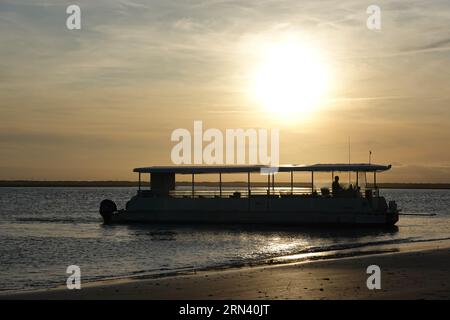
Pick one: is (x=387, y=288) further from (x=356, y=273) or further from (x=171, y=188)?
(x=171, y=188)

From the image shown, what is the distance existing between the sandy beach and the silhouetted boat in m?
23.2

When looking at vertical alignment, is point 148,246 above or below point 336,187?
below

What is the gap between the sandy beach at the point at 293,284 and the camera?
1931 cm

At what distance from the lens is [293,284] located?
70.3 ft

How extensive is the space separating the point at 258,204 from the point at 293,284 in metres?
33.0

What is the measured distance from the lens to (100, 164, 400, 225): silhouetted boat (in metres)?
51.8

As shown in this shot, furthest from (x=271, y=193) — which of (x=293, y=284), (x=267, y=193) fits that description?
(x=293, y=284)

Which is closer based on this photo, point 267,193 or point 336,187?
point 336,187

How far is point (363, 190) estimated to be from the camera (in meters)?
52.5

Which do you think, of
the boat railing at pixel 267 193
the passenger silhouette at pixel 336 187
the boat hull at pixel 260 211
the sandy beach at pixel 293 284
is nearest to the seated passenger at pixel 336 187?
the passenger silhouette at pixel 336 187

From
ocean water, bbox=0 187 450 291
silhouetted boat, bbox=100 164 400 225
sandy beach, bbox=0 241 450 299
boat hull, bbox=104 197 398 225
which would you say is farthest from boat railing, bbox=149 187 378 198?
sandy beach, bbox=0 241 450 299

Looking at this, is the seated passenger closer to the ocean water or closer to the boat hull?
the boat hull

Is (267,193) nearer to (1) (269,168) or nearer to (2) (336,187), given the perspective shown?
(1) (269,168)
